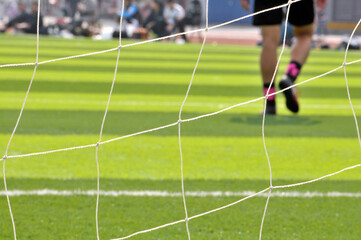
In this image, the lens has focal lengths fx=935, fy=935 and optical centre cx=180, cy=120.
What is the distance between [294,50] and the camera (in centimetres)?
633

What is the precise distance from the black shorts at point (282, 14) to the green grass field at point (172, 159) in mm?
684

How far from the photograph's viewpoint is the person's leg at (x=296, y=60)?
5.95 meters

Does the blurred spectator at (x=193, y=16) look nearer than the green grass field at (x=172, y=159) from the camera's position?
No

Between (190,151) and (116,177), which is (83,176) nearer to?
(116,177)

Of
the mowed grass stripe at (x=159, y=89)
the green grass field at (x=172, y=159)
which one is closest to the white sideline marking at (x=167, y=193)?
the green grass field at (x=172, y=159)

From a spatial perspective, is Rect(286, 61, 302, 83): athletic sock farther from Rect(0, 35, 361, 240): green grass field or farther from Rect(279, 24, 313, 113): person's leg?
Rect(0, 35, 361, 240): green grass field

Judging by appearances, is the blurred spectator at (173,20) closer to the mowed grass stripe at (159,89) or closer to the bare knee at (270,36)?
the mowed grass stripe at (159,89)

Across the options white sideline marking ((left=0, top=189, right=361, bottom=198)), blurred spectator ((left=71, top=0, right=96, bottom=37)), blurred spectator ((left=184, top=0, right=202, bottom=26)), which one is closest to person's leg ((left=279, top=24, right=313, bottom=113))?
white sideline marking ((left=0, top=189, right=361, bottom=198))

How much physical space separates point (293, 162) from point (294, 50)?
1.77 m

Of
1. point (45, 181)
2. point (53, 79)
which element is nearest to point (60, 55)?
point (53, 79)

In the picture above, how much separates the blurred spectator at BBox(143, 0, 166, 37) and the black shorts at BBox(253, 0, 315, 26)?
18.3 m

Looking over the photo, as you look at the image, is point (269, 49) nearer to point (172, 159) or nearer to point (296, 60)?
point (296, 60)

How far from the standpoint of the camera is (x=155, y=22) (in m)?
24.9

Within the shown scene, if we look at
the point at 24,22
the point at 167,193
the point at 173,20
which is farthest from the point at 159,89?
the point at 173,20
